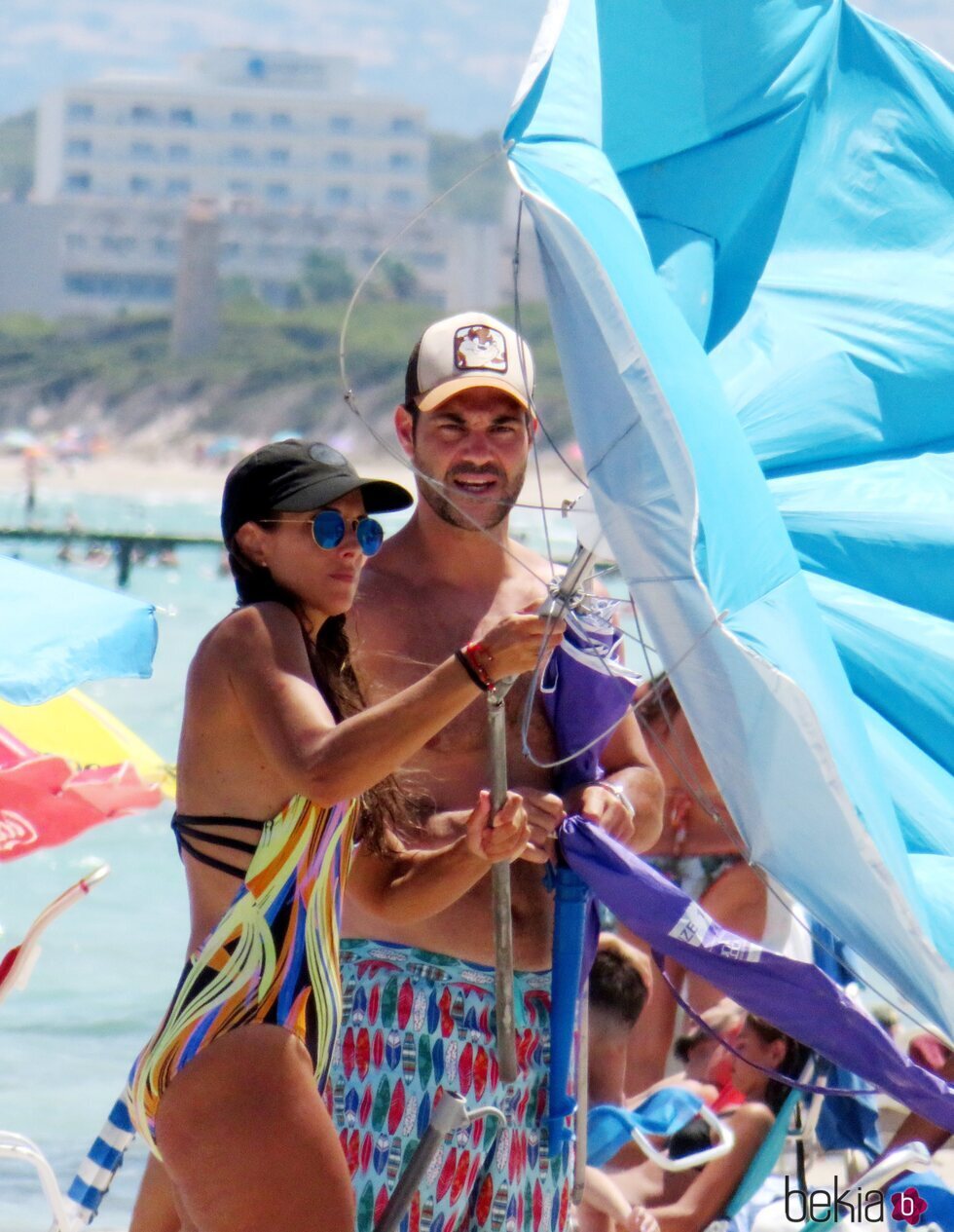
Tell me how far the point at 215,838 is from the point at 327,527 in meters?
0.42

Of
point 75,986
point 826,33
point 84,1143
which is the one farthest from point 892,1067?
point 75,986

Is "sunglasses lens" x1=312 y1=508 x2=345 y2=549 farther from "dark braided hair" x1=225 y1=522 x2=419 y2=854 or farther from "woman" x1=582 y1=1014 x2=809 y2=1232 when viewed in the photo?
"woman" x1=582 y1=1014 x2=809 y2=1232

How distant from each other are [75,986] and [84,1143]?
10.1ft

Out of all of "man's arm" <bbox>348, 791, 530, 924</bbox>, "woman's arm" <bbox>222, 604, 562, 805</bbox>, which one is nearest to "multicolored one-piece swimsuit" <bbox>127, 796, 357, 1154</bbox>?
"woman's arm" <bbox>222, 604, 562, 805</bbox>

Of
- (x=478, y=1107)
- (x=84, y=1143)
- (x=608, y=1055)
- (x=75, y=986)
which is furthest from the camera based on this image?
(x=75, y=986)

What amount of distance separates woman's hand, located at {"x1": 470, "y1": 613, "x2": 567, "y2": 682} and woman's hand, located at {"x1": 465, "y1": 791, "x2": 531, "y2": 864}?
28 cm

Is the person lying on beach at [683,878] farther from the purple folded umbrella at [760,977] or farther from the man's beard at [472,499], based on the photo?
the purple folded umbrella at [760,977]

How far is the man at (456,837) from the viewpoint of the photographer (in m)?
2.86

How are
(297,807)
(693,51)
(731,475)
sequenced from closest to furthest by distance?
1. (731,475)
2. (297,807)
3. (693,51)

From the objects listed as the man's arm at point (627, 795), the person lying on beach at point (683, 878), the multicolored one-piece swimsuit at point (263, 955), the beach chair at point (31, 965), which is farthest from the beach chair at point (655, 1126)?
the multicolored one-piece swimsuit at point (263, 955)

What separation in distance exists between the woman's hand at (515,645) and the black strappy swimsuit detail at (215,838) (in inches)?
14.3

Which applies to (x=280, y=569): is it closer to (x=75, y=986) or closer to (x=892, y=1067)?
(x=892, y=1067)

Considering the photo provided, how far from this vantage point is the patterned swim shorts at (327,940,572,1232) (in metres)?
2.85

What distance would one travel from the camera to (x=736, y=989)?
2736 millimetres
